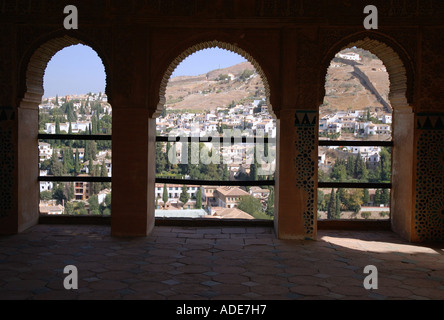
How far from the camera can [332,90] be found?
10711mm

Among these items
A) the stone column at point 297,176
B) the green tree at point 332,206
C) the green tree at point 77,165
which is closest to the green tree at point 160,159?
the green tree at point 77,165

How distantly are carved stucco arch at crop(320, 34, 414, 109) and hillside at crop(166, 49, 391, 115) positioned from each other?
1.84 m

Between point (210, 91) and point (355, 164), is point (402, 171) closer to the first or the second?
point (355, 164)

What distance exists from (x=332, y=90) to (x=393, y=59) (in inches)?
124

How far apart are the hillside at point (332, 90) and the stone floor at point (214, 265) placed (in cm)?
320

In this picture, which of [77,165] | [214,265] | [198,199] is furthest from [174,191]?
[214,265]

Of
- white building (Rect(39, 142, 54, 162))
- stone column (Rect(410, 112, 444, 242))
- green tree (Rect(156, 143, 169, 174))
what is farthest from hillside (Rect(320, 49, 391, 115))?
white building (Rect(39, 142, 54, 162))

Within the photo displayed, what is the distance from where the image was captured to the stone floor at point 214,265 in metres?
4.98

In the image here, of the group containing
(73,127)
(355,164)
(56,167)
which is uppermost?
(73,127)

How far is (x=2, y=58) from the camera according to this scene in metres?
7.43

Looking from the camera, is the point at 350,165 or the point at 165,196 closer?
the point at 165,196
